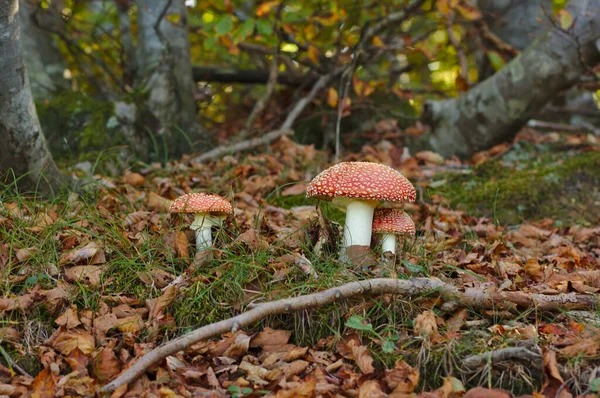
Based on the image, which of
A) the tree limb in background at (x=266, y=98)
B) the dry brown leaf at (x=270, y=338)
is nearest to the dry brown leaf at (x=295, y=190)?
the tree limb in background at (x=266, y=98)

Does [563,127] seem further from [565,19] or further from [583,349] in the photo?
[583,349]

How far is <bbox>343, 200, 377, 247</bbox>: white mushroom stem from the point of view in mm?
3383

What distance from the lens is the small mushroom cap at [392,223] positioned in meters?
3.42

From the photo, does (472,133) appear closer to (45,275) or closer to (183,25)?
(183,25)

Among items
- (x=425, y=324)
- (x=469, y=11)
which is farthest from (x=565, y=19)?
(x=425, y=324)

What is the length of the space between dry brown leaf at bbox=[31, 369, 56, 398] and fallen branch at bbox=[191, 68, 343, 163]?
358 cm

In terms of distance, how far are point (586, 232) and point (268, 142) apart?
3423 millimetres

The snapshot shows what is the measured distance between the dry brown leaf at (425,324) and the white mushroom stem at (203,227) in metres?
1.37

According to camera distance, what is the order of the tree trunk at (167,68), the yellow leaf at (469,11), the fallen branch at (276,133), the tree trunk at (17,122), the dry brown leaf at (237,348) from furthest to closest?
1. the yellow leaf at (469,11)
2. the tree trunk at (167,68)
3. the fallen branch at (276,133)
4. the tree trunk at (17,122)
5. the dry brown leaf at (237,348)

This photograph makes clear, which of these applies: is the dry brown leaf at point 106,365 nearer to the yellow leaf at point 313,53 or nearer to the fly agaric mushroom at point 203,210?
the fly agaric mushroom at point 203,210

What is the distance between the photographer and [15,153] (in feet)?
13.2

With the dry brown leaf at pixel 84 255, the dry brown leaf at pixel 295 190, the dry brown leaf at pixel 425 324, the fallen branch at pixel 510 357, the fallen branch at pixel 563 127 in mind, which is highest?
the fallen branch at pixel 563 127

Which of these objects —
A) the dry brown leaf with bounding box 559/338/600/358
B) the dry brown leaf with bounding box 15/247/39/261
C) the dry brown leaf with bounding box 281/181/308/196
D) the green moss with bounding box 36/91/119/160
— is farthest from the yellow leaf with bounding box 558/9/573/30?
the dry brown leaf with bounding box 15/247/39/261

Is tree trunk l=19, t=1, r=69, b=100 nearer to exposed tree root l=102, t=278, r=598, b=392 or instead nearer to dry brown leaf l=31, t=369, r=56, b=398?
dry brown leaf l=31, t=369, r=56, b=398
